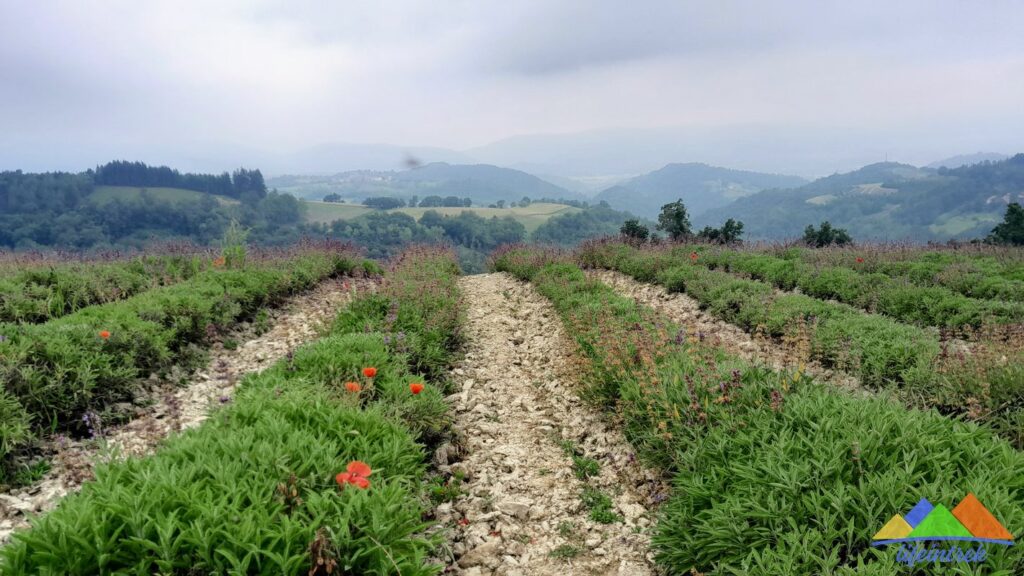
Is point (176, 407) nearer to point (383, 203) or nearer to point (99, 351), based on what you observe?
point (99, 351)

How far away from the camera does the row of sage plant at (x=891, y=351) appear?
523cm

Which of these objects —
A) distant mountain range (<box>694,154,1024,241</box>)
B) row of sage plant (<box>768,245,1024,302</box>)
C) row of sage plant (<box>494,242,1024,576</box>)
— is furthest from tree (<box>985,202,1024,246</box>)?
distant mountain range (<box>694,154,1024,241</box>)

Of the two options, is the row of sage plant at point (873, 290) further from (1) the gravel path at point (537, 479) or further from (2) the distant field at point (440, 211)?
(2) the distant field at point (440, 211)

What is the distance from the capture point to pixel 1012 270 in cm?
1229

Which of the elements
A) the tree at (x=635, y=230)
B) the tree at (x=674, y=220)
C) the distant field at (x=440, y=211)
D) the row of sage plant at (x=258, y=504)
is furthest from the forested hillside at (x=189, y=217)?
the row of sage plant at (x=258, y=504)

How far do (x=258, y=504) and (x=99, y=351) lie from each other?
5.38 meters

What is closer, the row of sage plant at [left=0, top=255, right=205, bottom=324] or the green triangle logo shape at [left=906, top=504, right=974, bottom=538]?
the green triangle logo shape at [left=906, top=504, right=974, bottom=538]

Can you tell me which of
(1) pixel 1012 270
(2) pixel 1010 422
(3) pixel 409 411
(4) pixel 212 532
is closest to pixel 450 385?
(3) pixel 409 411

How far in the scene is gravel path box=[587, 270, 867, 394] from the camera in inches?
275

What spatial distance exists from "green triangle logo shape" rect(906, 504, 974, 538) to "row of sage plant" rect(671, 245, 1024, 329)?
21.3ft

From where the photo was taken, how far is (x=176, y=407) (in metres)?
4.76

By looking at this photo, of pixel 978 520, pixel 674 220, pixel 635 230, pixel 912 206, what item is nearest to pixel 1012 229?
pixel 674 220

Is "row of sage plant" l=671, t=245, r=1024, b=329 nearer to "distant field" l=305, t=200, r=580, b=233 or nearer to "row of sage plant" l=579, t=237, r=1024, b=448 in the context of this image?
"row of sage plant" l=579, t=237, r=1024, b=448

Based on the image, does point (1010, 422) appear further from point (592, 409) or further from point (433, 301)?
point (433, 301)
